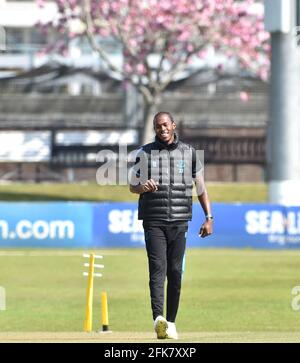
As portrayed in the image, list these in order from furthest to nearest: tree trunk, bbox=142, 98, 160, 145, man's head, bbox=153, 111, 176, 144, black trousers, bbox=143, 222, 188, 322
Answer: tree trunk, bbox=142, 98, 160, 145, black trousers, bbox=143, 222, 188, 322, man's head, bbox=153, 111, 176, 144

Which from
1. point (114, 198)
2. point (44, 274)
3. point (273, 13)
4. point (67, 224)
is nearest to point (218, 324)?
point (44, 274)

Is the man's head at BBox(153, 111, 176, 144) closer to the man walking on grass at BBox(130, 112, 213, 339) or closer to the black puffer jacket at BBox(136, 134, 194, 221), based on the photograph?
the man walking on grass at BBox(130, 112, 213, 339)

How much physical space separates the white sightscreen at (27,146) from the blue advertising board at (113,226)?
13304 mm

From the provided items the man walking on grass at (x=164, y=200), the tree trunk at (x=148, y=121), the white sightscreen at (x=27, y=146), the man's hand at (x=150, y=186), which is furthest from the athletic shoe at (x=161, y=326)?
the white sightscreen at (x=27, y=146)

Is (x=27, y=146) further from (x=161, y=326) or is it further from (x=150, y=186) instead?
(x=161, y=326)

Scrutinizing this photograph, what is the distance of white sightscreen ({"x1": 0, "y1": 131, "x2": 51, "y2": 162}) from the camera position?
1795 inches

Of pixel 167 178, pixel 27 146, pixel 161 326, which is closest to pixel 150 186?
pixel 167 178

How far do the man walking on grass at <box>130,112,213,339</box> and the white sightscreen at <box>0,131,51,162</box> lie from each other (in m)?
32.1

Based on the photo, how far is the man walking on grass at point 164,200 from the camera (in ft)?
43.6

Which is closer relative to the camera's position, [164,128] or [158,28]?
[164,128]

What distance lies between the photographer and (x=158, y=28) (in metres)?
46.0

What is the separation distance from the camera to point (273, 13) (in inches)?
1403

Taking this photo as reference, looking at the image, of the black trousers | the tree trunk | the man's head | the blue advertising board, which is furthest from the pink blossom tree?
the man's head

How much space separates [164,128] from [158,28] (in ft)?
109
